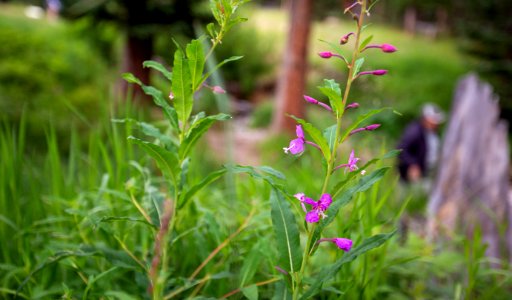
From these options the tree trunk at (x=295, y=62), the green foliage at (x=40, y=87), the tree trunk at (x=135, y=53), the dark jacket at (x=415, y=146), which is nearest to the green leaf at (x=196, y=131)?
the green foliage at (x=40, y=87)

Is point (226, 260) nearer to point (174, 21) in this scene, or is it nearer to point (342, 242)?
point (342, 242)

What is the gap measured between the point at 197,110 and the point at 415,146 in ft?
10.5

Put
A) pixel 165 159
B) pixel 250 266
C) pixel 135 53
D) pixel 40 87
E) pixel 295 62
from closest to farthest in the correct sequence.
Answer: pixel 165 159 → pixel 250 266 → pixel 40 87 → pixel 135 53 → pixel 295 62

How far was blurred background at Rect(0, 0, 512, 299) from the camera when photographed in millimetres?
1552

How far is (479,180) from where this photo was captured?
4508 mm

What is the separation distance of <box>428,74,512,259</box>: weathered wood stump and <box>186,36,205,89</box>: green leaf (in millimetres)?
2846

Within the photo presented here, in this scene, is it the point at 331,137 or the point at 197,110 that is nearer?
the point at 331,137

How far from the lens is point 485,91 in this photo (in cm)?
567

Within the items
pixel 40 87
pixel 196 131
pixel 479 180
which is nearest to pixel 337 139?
pixel 196 131

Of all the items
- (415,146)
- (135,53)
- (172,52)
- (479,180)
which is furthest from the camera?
(172,52)

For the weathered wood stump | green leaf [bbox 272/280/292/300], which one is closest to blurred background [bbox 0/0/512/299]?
green leaf [bbox 272/280/292/300]

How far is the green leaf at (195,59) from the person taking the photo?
1.01 m

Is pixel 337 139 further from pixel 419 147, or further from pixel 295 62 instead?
pixel 295 62

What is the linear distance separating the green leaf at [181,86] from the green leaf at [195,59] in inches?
0.5
